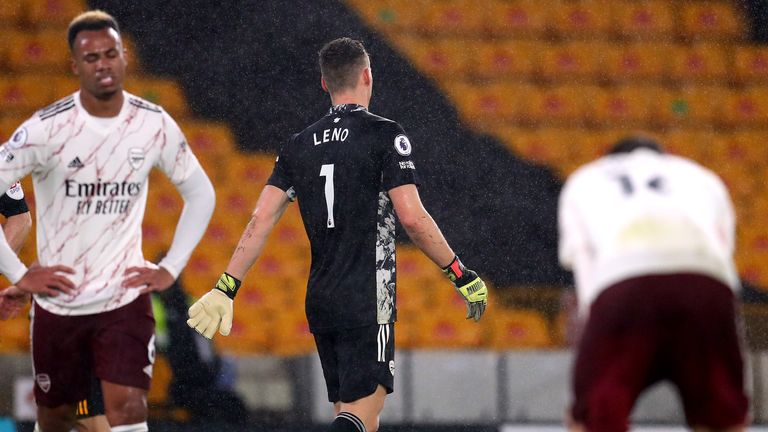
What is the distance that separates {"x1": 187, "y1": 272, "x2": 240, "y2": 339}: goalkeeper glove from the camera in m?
5.11

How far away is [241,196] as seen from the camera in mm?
10461

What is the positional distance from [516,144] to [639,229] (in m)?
7.81

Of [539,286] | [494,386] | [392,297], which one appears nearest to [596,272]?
[392,297]

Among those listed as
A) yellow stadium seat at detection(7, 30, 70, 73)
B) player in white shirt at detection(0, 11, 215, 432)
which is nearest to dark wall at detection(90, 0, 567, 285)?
yellow stadium seat at detection(7, 30, 70, 73)

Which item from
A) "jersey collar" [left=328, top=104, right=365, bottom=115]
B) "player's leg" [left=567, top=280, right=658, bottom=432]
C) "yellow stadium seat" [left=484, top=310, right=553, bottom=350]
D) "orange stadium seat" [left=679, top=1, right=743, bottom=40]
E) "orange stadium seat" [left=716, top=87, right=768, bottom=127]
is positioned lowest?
"yellow stadium seat" [left=484, top=310, right=553, bottom=350]

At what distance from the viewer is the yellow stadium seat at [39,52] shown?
1100cm

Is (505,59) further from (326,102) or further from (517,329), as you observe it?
(517,329)

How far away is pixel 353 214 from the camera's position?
4.89 m

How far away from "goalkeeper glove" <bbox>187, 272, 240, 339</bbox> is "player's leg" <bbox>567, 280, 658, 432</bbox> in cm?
227

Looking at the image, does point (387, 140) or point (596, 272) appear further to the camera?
point (387, 140)

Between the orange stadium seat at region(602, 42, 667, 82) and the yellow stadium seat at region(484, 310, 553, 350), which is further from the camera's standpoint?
the orange stadium seat at region(602, 42, 667, 82)

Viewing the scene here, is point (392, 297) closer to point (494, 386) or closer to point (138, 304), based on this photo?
point (138, 304)

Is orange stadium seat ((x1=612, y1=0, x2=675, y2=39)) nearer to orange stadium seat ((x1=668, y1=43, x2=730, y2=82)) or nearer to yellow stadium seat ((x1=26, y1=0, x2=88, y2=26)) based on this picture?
orange stadium seat ((x1=668, y1=43, x2=730, y2=82))

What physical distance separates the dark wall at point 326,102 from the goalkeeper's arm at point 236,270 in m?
5.18
